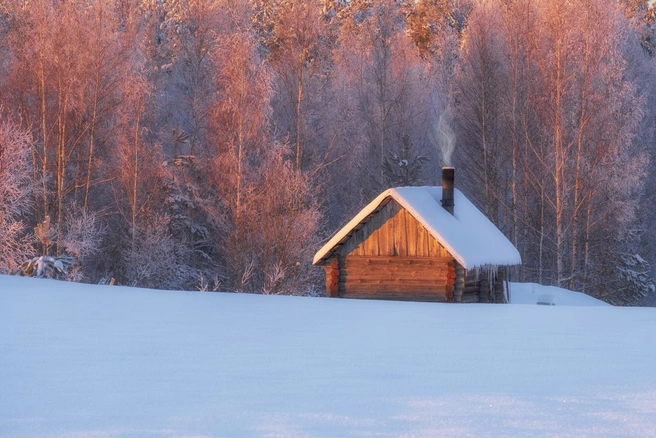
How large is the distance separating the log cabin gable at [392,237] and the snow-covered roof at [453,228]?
26cm

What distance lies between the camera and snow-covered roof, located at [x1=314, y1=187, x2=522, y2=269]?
81.5 ft

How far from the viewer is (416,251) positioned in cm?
2603

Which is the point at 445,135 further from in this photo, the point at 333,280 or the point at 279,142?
the point at 333,280

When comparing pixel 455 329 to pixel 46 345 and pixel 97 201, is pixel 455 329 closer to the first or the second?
pixel 46 345

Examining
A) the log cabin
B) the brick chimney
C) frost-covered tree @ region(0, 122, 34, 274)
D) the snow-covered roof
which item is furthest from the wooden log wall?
frost-covered tree @ region(0, 122, 34, 274)

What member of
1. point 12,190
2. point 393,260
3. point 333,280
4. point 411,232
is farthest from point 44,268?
point 411,232

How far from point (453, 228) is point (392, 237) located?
1766 mm

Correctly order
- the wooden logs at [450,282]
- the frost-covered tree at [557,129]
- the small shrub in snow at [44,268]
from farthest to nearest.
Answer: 1. the frost-covered tree at [557,129]
2. the small shrub in snow at [44,268]
3. the wooden logs at [450,282]

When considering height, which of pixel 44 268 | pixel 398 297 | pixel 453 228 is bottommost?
pixel 398 297

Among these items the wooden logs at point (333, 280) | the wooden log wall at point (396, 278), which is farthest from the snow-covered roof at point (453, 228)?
the wooden log wall at point (396, 278)

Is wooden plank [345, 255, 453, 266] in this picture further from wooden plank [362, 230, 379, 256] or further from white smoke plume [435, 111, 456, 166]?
white smoke plume [435, 111, 456, 166]

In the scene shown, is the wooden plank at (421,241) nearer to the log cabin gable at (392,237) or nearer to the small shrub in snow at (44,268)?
the log cabin gable at (392,237)

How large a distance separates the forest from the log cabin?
3924mm

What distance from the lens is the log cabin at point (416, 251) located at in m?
25.5
